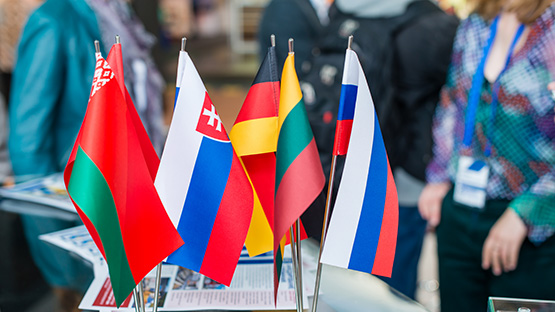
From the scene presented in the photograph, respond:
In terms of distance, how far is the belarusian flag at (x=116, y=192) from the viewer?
73cm

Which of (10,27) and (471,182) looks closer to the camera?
(471,182)

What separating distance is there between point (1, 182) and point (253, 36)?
5970mm

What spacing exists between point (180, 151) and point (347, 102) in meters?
0.27

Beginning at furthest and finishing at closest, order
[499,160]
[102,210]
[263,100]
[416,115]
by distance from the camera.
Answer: [416,115]
[499,160]
[263,100]
[102,210]

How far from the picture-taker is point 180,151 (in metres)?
0.79

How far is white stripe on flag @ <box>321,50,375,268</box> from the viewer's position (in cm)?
79

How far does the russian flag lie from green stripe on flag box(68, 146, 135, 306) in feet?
1.00

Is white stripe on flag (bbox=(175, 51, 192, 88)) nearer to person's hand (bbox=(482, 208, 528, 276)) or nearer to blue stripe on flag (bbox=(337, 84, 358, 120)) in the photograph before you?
blue stripe on flag (bbox=(337, 84, 358, 120))

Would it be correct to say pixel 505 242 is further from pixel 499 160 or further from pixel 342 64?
pixel 342 64

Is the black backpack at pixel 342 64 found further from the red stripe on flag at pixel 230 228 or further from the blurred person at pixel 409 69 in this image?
the red stripe on flag at pixel 230 228

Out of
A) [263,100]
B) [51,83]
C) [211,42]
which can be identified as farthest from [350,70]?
[211,42]

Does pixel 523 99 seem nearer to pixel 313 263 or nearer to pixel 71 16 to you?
pixel 313 263

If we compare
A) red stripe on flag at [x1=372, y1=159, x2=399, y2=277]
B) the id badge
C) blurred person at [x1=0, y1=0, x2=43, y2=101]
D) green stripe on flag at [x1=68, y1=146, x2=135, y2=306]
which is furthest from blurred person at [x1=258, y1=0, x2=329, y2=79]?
blurred person at [x1=0, y1=0, x2=43, y2=101]

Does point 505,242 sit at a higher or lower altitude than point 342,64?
lower
